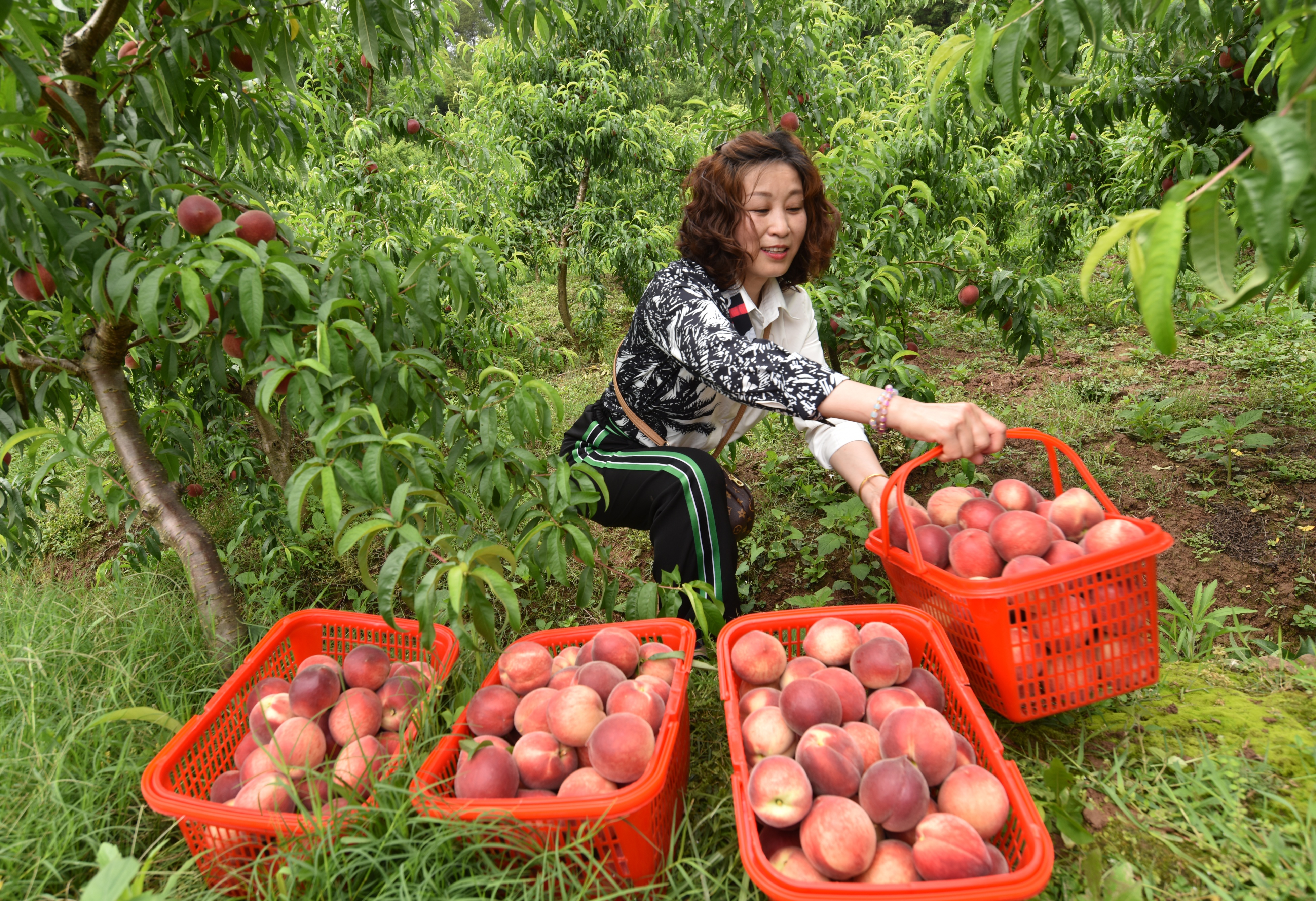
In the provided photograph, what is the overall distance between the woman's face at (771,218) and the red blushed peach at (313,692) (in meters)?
1.54

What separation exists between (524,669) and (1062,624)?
103 centimetres

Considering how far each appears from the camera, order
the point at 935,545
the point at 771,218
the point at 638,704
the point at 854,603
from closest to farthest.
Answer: the point at 638,704 → the point at 935,545 → the point at 771,218 → the point at 854,603

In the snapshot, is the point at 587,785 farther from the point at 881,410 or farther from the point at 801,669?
the point at 881,410

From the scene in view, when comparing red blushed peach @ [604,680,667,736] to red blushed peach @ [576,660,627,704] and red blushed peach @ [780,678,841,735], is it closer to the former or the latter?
red blushed peach @ [576,660,627,704]

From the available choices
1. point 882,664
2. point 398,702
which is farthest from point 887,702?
point 398,702

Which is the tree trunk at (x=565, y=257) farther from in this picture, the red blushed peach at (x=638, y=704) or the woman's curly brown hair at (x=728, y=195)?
the red blushed peach at (x=638, y=704)

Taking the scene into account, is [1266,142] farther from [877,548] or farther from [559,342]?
[559,342]

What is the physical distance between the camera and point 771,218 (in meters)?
2.12

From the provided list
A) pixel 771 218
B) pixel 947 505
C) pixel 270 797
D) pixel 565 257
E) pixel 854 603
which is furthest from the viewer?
pixel 565 257

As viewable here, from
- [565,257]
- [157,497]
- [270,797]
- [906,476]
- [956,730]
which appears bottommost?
[956,730]

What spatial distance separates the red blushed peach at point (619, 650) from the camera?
1492mm

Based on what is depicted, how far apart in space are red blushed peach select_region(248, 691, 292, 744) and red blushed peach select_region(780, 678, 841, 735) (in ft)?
3.15

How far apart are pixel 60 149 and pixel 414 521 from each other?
1202mm

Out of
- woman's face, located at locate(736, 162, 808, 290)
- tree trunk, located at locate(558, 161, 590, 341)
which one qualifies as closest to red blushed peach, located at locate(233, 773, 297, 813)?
woman's face, located at locate(736, 162, 808, 290)
